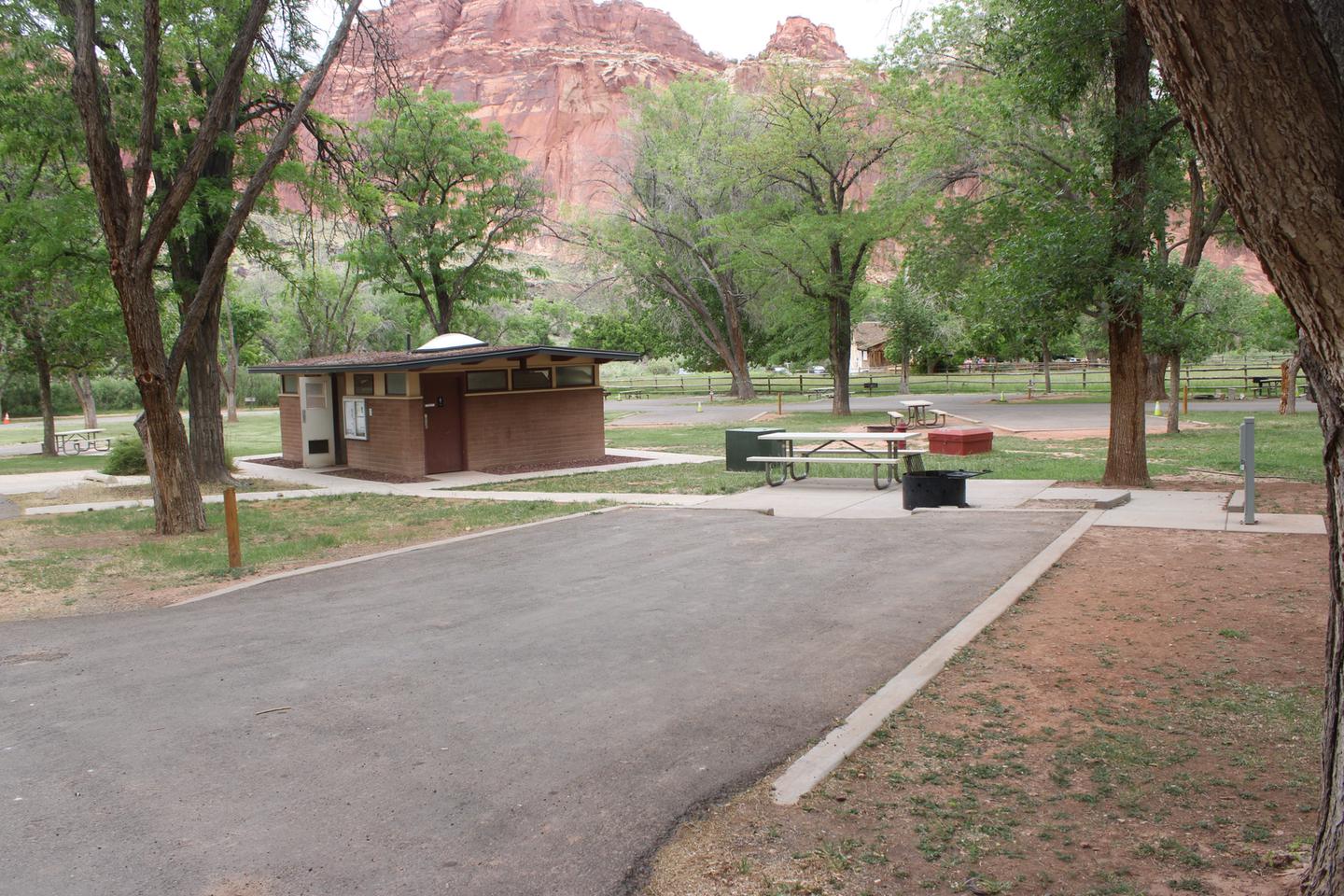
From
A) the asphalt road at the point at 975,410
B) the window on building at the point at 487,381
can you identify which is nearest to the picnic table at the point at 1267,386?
the asphalt road at the point at 975,410

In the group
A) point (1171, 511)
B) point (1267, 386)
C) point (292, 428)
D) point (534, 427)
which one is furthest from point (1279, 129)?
point (1267, 386)

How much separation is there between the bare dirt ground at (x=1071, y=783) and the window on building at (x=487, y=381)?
52.2ft

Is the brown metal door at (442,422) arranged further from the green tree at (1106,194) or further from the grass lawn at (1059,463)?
the green tree at (1106,194)

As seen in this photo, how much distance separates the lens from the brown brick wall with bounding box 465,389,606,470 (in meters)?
21.7

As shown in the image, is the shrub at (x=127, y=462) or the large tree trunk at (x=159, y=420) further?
the shrub at (x=127, y=462)

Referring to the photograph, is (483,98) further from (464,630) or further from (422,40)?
(464,630)

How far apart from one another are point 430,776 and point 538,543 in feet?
23.0

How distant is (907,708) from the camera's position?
5613mm

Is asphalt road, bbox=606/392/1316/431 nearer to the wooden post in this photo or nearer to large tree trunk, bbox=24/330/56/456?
large tree trunk, bbox=24/330/56/456

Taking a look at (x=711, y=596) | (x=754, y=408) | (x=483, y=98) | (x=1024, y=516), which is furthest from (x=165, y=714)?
(x=483, y=98)

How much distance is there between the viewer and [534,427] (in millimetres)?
22500

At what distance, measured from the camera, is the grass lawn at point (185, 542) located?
398 inches

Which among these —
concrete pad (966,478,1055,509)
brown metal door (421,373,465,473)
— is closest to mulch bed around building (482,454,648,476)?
brown metal door (421,373,465,473)

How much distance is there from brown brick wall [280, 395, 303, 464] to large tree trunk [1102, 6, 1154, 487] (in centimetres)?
1830
